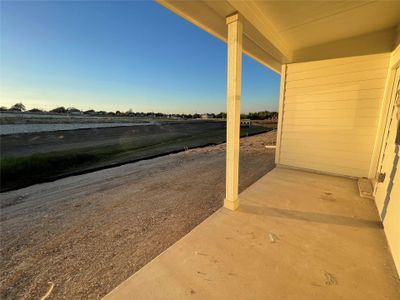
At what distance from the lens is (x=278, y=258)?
1561mm

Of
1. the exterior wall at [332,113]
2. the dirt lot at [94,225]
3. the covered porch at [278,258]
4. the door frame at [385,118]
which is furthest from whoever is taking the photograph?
the exterior wall at [332,113]

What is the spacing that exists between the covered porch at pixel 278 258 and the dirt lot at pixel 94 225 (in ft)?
0.83

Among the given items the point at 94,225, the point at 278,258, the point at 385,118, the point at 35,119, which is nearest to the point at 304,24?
the point at 385,118

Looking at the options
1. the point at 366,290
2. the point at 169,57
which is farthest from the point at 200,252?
the point at 169,57

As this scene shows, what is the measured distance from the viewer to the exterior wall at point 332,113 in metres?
Result: 3.17

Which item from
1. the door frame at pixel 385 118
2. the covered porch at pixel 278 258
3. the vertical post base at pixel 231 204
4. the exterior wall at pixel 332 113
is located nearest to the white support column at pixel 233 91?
the vertical post base at pixel 231 204

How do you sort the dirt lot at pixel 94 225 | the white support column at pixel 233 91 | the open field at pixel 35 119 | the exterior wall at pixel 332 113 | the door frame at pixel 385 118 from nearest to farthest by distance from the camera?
the dirt lot at pixel 94 225, the white support column at pixel 233 91, the door frame at pixel 385 118, the exterior wall at pixel 332 113, the open field at pixel 35 119

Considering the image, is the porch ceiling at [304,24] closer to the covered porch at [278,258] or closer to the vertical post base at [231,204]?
the vertical post base at [231,204]

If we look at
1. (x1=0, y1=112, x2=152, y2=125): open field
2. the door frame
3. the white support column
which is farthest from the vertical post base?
(x1=0, y1=112, x2=152, y2=125): open field

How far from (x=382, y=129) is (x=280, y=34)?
8.42ft

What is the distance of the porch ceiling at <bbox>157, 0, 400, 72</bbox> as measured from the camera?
2023mm

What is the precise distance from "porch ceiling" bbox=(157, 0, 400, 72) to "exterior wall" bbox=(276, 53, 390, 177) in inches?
11.3

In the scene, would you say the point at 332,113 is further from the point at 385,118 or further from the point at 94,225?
the point at 94,225

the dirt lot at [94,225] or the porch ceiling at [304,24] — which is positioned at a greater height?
the porch ceiling at [304,24]
